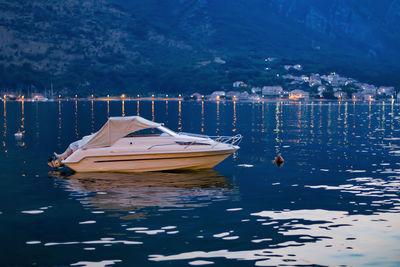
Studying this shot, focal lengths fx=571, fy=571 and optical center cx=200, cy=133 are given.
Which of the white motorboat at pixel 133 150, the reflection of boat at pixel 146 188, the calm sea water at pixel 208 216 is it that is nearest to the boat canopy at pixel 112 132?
the white motorboat at pixel 133 150

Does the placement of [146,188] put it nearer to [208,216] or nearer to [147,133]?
[147,133]

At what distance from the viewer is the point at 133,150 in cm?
3145

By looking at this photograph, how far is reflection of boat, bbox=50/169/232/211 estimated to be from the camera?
23.9 m

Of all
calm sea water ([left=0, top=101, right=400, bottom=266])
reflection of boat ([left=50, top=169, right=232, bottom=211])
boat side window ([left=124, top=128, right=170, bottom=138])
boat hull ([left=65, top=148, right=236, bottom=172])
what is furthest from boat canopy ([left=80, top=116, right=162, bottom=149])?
calm sea water ([left=0, top=101, right=400, bottom=266])

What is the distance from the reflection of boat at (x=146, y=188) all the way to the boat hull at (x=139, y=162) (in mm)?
415

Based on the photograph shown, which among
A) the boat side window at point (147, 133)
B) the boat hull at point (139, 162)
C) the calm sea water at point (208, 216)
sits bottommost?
the calm sea water at point (208, 216)

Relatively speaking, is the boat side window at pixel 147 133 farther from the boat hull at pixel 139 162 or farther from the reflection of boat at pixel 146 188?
the reflection of boat at pixel 146 188

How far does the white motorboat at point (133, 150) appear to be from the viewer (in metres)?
31.4

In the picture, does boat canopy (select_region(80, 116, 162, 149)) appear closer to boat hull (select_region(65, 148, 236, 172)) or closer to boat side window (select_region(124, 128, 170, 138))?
boat side window (select_region(124, 128, 170, 138))

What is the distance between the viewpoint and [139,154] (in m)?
31.5

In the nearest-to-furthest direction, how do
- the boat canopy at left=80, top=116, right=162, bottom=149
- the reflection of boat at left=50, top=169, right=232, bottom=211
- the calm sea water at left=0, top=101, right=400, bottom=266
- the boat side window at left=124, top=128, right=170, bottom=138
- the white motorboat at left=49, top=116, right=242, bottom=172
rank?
the calm sea water at left=0, top=101, right=400, bottom=266, the reflection of boat at left=50, top=169, right=232, bottom=211, the boat canopy at left=80, top=116, right=162, bottom=149, the white motorboat at left=49, top=116, right=242, bottom=172, the boat side window at left=124, top=128, right=170, bottom=138

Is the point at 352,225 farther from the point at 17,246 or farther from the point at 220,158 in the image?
the point at 220,158

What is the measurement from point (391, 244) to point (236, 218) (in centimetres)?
571

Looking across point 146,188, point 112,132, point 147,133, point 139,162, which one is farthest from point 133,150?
point 146,188
